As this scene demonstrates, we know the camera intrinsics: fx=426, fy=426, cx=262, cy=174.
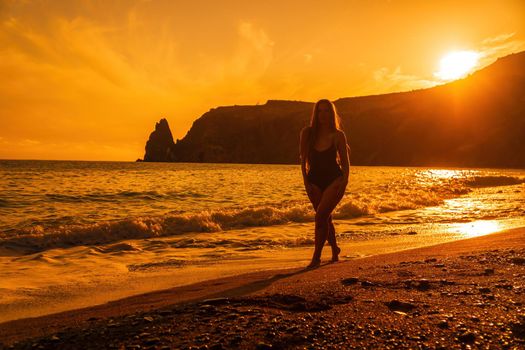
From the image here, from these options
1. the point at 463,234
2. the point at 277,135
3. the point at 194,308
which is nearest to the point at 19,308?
the point at 194,308

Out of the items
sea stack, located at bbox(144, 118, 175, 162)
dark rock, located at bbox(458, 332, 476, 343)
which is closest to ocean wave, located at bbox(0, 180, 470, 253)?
dark rock, located at bbox(458, 332, 476, 343)

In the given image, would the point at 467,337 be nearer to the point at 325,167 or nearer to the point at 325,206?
the point at 325,206

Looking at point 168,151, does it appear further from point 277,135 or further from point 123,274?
point 123,274

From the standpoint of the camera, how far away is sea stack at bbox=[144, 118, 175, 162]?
153175 millimetres

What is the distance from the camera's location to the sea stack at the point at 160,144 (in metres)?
153

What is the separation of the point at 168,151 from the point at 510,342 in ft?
506

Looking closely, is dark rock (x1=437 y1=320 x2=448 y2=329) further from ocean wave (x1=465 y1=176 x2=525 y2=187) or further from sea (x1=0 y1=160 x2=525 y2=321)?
ocean wave (x1=465 y1=176 x2=525 y2=187)

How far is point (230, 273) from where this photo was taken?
550 centimetres

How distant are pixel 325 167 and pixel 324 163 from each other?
5 centimetres

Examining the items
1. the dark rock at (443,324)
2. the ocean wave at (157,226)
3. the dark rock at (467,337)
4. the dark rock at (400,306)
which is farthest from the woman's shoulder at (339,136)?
the ocean wave at (157,226)

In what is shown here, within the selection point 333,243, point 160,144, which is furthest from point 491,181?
point 160,144

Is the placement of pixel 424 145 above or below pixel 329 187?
above

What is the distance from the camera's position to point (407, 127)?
118 metres

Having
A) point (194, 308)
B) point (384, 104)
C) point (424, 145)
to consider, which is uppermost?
point (384, 104)
